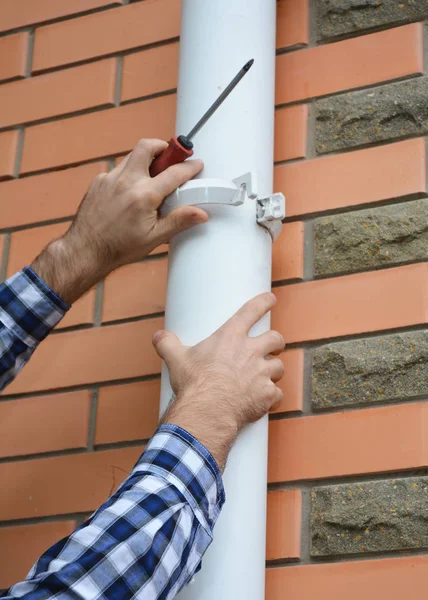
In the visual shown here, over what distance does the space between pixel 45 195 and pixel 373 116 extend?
61 cm

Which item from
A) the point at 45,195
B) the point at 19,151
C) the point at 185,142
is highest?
the point at 19,151

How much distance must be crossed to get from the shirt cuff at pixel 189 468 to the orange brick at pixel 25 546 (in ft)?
1.24

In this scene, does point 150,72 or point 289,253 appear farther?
point 150,72

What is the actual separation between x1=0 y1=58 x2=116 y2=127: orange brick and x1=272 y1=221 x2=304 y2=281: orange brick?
0.46 metres

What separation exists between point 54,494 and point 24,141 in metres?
0.68

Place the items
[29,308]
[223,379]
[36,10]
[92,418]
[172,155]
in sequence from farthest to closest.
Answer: [36,10], [92,418], [29,308], [172,155], [223,379]

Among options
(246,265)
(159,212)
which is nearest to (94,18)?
(159,212)

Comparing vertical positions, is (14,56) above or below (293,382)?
above

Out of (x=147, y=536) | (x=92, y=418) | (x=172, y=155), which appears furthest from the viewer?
(x=92, y=418)

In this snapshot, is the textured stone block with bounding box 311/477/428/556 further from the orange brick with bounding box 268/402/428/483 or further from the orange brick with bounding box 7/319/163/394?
the orange brick with bounding box 7/319/163/394

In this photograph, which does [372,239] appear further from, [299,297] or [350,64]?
[350,64]

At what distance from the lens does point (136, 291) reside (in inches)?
65.9

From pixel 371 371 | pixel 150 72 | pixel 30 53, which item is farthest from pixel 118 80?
pixel 371 371

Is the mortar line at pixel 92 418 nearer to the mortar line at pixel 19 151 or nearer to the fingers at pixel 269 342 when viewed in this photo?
the fingers at pixel 269 342
